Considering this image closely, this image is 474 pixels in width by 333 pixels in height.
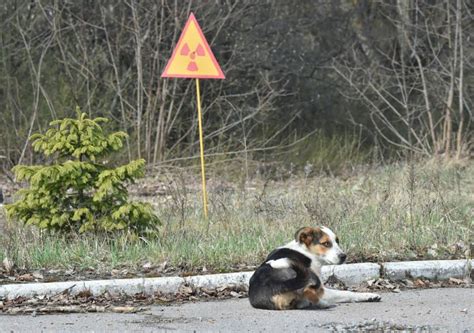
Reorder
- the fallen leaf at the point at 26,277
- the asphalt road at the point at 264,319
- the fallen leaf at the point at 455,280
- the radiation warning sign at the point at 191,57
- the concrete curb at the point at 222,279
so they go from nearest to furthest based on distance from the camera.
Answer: the asphalt road at the point at 264,319 → the concrete curb at the point at 222,279 → the fallen leaf at the point at 26,277 → the fallen leaf at the point at 455,280 → the radiation warning sign at the point at 191,57

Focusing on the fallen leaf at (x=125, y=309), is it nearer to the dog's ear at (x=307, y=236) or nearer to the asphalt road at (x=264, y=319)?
the asphalt road at (x=264, y=319)

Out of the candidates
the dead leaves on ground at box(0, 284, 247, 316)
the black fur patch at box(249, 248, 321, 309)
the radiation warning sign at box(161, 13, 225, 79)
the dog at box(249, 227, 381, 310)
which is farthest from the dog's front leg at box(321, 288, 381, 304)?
the radiation warning sign at box(161, 13, 225, 79)

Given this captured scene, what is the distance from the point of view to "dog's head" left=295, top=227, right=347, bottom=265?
24.8 ft

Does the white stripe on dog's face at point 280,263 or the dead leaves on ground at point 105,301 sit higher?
the white stripe on dog's face at point 280,263

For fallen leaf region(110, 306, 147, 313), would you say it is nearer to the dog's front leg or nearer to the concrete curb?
the concrete curb

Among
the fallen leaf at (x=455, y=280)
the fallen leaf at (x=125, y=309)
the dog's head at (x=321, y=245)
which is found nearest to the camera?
the fallen leaf at (x=125, y=309)

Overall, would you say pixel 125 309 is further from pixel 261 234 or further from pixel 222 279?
pixel 261 234

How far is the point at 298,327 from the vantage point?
21.6 ft

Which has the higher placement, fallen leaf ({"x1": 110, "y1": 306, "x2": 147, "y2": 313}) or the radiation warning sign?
the radiation warning sign

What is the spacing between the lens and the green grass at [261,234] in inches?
342

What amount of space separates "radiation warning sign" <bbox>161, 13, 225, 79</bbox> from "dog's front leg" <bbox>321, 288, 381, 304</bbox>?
4.92 metres

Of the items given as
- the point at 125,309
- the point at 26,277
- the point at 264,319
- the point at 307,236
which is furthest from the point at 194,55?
the point at 264,319

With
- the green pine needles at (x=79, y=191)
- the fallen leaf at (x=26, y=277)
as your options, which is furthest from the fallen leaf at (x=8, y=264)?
the green pine needles at (x=79, y=191)

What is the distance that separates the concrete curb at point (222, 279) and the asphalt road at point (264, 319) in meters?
0.45
